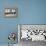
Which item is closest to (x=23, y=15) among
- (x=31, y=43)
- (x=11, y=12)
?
(x=11, y=12)

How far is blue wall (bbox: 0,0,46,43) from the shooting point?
343 cm

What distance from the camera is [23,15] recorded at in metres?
3.45

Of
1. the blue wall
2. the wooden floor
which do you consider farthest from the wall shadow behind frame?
the wooden floor

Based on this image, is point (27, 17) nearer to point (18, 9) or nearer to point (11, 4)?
point (18, 9)

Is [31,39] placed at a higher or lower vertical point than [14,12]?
lower

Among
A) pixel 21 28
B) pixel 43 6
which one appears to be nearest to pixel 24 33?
pixel 21 28

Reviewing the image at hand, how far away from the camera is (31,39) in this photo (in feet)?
10.7

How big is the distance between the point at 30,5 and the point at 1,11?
2.68ft

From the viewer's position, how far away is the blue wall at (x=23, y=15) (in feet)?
11.2

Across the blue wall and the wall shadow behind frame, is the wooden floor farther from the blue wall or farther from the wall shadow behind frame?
the wall shadow behind frame

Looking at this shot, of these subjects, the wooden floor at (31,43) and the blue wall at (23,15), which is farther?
the blue wall at (23,15)

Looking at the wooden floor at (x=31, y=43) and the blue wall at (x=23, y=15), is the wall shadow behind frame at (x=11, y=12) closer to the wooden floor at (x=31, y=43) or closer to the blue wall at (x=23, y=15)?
the blue wall at (x=23, y=15)

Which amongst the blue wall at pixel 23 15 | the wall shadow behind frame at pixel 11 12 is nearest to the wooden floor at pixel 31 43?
the blue wall at pixel 23 15

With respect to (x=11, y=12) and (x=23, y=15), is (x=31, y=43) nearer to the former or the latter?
(x=23, y=15)
